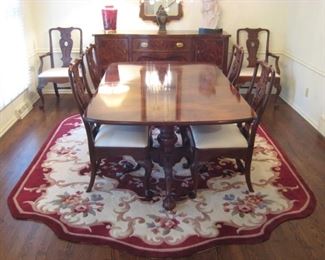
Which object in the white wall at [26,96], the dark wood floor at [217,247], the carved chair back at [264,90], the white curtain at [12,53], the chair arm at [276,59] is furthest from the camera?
the chair arm at [276,59]

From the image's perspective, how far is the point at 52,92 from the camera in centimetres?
543

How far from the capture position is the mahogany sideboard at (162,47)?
4594 millimetres

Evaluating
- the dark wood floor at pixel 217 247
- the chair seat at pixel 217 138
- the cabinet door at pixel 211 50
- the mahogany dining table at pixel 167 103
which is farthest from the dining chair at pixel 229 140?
the cabinet door at pixel 211 50

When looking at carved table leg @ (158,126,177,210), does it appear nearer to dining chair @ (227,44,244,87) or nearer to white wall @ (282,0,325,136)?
dining chair @ (227,44,244,87)

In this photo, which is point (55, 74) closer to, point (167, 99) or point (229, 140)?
point (167, 99)

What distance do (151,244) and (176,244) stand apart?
15 cm

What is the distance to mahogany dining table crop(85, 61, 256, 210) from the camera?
2.23 meters

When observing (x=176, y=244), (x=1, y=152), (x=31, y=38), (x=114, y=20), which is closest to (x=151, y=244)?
(x=176, y=244)

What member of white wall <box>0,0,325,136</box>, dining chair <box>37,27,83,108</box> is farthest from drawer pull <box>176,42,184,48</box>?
dining chair <box>37,27,83,108</box>

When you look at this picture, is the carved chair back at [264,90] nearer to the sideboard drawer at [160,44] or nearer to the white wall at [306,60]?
the white wall at [306,60]

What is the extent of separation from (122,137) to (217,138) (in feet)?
2.20

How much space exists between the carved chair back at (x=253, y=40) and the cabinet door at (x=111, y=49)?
1588mm

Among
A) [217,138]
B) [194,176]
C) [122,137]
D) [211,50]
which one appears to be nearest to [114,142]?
[122,137]

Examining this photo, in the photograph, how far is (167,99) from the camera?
254 centimetres
